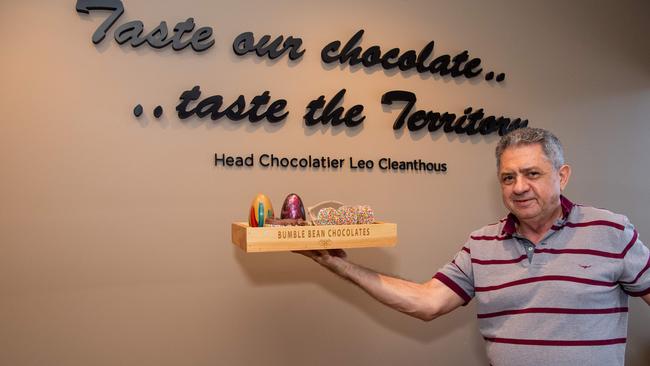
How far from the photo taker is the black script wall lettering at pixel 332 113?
9.18ft

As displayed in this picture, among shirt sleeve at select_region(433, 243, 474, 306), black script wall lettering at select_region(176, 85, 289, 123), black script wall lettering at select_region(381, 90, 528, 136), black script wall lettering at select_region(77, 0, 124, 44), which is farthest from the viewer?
black script wall lettering at select_region(381, 90, 528, 136)

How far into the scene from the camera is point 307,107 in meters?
2.81

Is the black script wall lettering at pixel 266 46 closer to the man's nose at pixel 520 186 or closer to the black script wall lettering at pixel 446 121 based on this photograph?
the black script wall lettering at pixel 446 121

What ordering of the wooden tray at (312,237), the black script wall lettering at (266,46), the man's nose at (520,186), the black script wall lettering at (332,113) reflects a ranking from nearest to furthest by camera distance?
the wooden tray at (312,237) → the man's nose at (520,186) → the black script wall lettering at (266,46) → the black script wall lettering at (332,113)

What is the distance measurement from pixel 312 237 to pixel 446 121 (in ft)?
5.55

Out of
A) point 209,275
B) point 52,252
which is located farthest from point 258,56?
point 52,252

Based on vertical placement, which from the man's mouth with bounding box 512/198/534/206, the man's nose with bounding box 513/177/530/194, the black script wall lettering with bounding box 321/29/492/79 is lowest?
the man's mouth with bounding box 512/198/534/206

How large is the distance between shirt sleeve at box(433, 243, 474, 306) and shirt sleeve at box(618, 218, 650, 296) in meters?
0.53

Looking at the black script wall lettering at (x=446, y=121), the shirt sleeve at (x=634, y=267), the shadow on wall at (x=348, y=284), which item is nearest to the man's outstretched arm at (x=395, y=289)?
the shirt sleeve at (x=634, y=267)

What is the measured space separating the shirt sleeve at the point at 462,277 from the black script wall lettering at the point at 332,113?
1.14 m

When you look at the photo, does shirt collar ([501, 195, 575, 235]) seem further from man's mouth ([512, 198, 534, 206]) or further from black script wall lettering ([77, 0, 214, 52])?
black script wall lettering ([77, 0, 214, 52])

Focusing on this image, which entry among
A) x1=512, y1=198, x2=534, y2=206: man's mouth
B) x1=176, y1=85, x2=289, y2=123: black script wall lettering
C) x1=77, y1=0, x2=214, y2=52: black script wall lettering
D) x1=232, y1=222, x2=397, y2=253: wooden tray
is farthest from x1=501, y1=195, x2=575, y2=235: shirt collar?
x1=77, y1=0, x2=214, y2=52: black script wall lettering

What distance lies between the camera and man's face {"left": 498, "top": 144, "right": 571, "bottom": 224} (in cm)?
181

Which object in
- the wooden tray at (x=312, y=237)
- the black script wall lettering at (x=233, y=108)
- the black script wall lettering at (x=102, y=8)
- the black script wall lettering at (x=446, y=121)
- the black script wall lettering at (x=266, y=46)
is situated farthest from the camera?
the black script wall lettering at (x=446, y=121)
